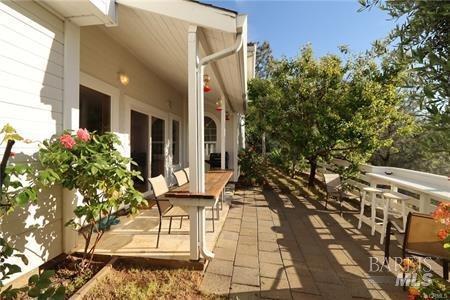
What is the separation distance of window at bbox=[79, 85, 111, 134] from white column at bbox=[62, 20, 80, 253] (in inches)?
34.6

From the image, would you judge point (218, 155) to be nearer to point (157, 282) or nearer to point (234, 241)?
point (234, 241)

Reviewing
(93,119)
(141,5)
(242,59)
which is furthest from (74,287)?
(242,59)

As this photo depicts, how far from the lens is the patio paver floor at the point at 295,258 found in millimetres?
2582

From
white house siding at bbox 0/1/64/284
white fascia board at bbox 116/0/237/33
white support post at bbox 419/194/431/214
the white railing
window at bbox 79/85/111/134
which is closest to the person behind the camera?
white house siding at bbox 0/1/64/284

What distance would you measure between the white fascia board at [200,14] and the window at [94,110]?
5.69 feet

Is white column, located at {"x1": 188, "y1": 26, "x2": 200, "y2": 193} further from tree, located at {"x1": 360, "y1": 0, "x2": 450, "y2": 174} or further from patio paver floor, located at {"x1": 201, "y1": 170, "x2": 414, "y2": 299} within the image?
tree, located at {"x1": 360, "y1": 0, "x2": 450, "y2": 174}

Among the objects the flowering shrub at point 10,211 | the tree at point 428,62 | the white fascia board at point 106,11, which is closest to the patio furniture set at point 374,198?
the tree at point 428,62

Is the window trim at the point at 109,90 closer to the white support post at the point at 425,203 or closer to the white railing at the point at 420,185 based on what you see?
the white railing at the point at 420,185

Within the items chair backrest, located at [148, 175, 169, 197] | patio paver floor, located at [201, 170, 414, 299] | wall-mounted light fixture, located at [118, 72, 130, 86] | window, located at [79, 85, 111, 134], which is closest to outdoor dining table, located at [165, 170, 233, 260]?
patio paver floor, located at [201, 170, 414, 299]

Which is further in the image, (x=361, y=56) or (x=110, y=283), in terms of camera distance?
(x=361, y=56)

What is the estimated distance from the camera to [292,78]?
24.9ft

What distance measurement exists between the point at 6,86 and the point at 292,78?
21.8 ft

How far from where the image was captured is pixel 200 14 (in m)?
2.80

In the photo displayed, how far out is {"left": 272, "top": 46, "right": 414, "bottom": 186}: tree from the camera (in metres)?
6.68
